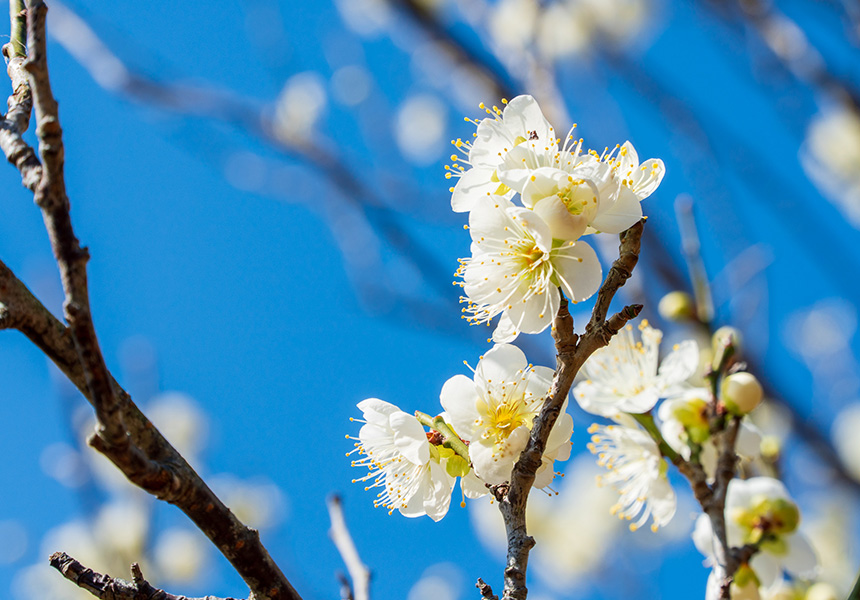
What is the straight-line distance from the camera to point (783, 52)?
350 centimetres

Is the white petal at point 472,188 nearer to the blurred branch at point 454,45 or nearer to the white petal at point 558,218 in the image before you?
the white petal at point 558,218

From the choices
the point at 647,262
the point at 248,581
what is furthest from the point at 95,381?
the point at 647,262

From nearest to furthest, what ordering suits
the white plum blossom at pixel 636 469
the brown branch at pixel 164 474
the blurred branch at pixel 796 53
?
the brown branch at pixel 164 474
the white plum blossom at pixel 636 469
the blurred branch at pixel 796 53

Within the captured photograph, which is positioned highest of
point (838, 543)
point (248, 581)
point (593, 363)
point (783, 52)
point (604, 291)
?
point (783, 52)

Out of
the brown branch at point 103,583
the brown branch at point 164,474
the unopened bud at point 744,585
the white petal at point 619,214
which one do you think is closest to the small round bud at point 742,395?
the unopened bud at point 744,585

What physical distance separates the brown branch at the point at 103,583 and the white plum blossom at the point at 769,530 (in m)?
0.94

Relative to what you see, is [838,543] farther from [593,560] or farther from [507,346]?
[507,346]

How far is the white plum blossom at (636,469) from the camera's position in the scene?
4.59 ft

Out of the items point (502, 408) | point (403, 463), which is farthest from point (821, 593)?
point (403, 463)

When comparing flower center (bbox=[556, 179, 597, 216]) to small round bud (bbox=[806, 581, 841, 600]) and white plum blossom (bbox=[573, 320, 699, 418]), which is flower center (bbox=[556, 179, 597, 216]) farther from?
small round bud (bbox=[806, 581, 841, 600])

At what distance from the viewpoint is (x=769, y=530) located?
4.24 ft

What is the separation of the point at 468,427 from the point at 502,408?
75 millimetres

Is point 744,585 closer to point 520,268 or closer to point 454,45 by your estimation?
point 520,268

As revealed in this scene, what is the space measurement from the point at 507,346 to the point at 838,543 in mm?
4122
